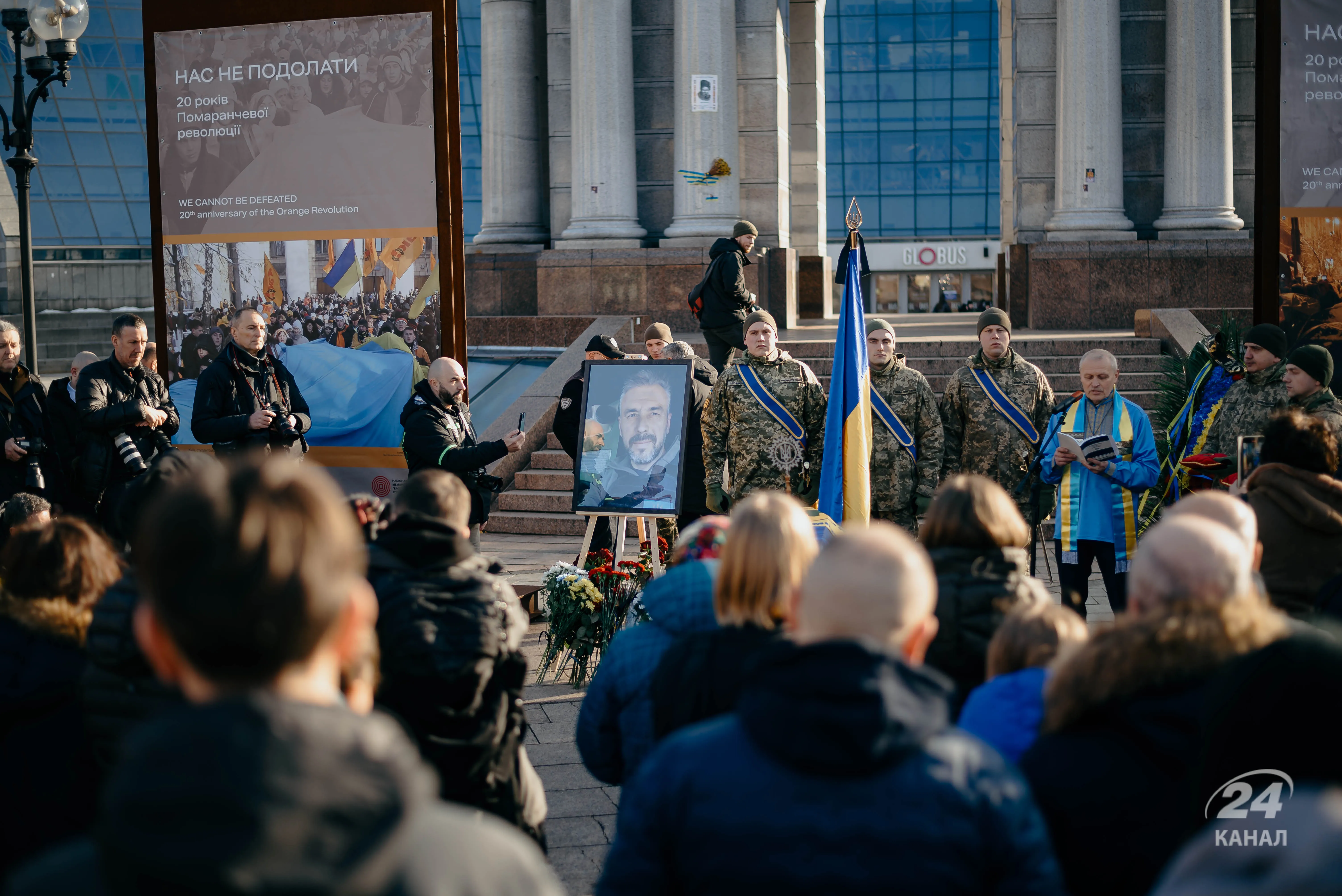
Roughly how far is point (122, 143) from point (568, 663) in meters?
50.5

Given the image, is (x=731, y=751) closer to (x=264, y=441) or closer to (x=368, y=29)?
(x=264, y=441)

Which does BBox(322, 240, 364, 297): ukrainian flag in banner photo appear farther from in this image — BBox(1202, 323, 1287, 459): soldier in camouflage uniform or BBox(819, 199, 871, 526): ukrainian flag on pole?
BBox(1202, 323, 1287, 459): soldier in camouflage uniform

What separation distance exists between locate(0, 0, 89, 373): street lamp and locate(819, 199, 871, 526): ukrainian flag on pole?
27.2 ft

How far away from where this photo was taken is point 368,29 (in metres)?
8.80

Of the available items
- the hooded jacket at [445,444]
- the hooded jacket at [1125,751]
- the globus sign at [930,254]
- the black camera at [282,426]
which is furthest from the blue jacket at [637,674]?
the globus sign at [930,254]

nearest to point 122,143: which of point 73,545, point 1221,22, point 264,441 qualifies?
point 1221,22

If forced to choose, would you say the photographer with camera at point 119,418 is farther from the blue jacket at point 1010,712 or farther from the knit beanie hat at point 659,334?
the blue jacket at point 1010,712

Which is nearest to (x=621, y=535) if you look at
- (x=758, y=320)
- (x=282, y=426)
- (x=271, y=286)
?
(x=758, y=320)

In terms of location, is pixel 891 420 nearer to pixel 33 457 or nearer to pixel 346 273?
pixel 346 273

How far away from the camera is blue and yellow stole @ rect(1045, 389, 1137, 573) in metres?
7.29

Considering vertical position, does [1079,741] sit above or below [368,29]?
below

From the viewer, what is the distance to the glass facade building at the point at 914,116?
60.7 meters

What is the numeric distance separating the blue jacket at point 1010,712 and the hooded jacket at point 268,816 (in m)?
1.67

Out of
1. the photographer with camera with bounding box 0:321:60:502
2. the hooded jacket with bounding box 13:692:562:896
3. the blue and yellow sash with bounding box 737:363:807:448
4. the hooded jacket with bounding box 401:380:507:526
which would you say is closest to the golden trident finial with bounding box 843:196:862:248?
the blue and yellow sash with bounding box 737:363:807:448
